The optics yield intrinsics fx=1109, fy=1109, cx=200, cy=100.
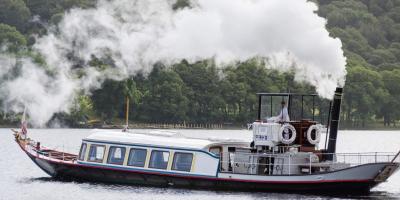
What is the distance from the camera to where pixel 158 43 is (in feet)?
349

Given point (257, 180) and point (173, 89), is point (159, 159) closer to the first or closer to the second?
point (257, 180)

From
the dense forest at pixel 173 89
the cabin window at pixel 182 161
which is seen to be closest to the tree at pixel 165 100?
the dense forest at pixel 173 89

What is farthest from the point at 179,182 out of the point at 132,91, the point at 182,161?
the point at 132,91

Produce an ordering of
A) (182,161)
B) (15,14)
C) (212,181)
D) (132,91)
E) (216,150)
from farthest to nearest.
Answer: (15,14) < (132,91) < (182,161) < (216,150) < (212,181)

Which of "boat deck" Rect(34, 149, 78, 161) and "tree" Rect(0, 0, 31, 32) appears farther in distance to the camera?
"tree" Rect(0, 0, 31, 32)

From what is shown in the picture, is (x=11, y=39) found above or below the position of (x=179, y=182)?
above

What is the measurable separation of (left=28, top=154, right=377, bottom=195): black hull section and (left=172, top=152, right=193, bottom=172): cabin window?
21.0 inches

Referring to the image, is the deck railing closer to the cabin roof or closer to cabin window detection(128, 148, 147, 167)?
the cabin roof

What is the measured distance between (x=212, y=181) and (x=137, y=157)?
17.2 feet

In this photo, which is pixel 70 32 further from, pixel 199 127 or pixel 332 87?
pixel 332 87

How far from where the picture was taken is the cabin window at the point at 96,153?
6719cm

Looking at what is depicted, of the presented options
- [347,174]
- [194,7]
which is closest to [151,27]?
[194,7]

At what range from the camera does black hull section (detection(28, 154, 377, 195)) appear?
6053cm

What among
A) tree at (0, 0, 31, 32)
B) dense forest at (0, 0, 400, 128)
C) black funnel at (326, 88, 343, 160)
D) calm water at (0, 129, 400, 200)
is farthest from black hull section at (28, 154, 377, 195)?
tree at (0, 0, 31, 32)
